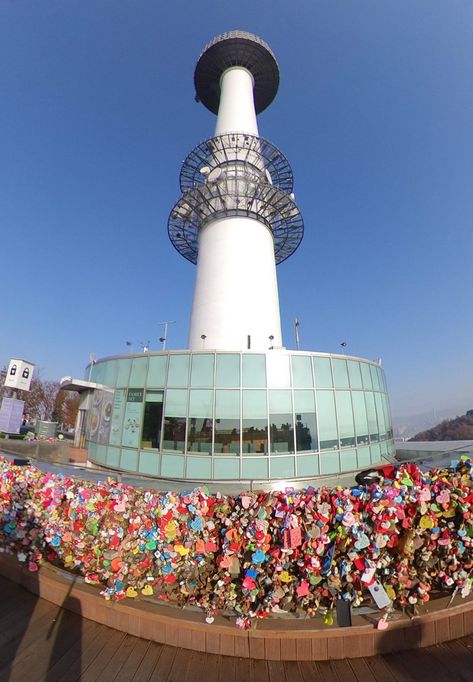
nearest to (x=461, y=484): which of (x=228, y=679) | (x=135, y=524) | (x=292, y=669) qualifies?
(x=292, y=669)

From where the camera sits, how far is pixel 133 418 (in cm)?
1379

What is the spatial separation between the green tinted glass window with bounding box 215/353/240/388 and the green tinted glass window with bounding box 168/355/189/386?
1501 millimetres

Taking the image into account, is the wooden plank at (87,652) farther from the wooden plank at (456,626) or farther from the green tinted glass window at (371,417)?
the green tinted glass window at (371,417)

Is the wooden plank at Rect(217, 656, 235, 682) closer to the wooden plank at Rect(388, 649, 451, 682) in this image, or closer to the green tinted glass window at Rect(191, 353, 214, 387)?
the wooden plank at Rect(388, 649, 451, 682)

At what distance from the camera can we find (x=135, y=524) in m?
3.51

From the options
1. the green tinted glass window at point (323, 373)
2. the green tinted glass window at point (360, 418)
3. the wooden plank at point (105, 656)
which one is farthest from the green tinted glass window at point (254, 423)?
the wooden plank at point (105, 656)

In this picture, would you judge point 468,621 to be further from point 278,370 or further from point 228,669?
point 278,370

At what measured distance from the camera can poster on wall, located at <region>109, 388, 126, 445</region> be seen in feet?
46.1

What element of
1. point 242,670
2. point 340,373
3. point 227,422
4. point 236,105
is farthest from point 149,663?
point 236,105

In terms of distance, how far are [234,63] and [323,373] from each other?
120 feet

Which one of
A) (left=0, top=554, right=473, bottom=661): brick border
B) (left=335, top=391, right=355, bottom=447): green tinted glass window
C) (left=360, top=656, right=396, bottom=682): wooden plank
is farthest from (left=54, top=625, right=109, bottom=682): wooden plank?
(left=335, top=391, right=355, bottom=447): green tinted glass window

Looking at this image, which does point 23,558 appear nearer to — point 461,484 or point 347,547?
point 347,547

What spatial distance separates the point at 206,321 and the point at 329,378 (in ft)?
27.0

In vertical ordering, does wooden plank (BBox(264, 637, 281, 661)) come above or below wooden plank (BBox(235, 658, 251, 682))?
above
